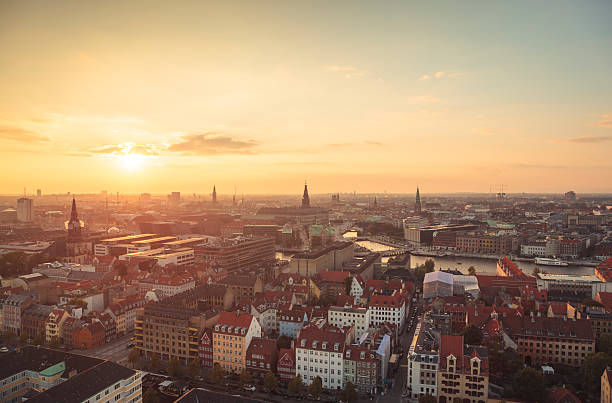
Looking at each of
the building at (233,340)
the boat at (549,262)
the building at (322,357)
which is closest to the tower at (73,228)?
the building at (233,340)

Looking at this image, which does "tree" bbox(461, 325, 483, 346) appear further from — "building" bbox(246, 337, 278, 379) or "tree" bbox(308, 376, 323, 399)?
"building" bbox(246, 337, 278, 379)

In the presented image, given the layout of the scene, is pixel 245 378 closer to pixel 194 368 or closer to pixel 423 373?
pixel 194 368

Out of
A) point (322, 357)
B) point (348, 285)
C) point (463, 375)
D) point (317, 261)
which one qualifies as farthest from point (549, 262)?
point (322, 357)

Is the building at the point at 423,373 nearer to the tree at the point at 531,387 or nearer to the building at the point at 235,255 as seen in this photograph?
the tree at the point at 531,387

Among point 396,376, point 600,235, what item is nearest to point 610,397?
point 396,376

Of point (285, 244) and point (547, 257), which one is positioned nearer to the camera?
point (547, 257)

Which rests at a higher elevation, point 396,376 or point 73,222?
point 73,222

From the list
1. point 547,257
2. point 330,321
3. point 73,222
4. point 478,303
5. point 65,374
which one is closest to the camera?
point 65,374

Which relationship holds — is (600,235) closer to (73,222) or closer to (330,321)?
(330,321)
